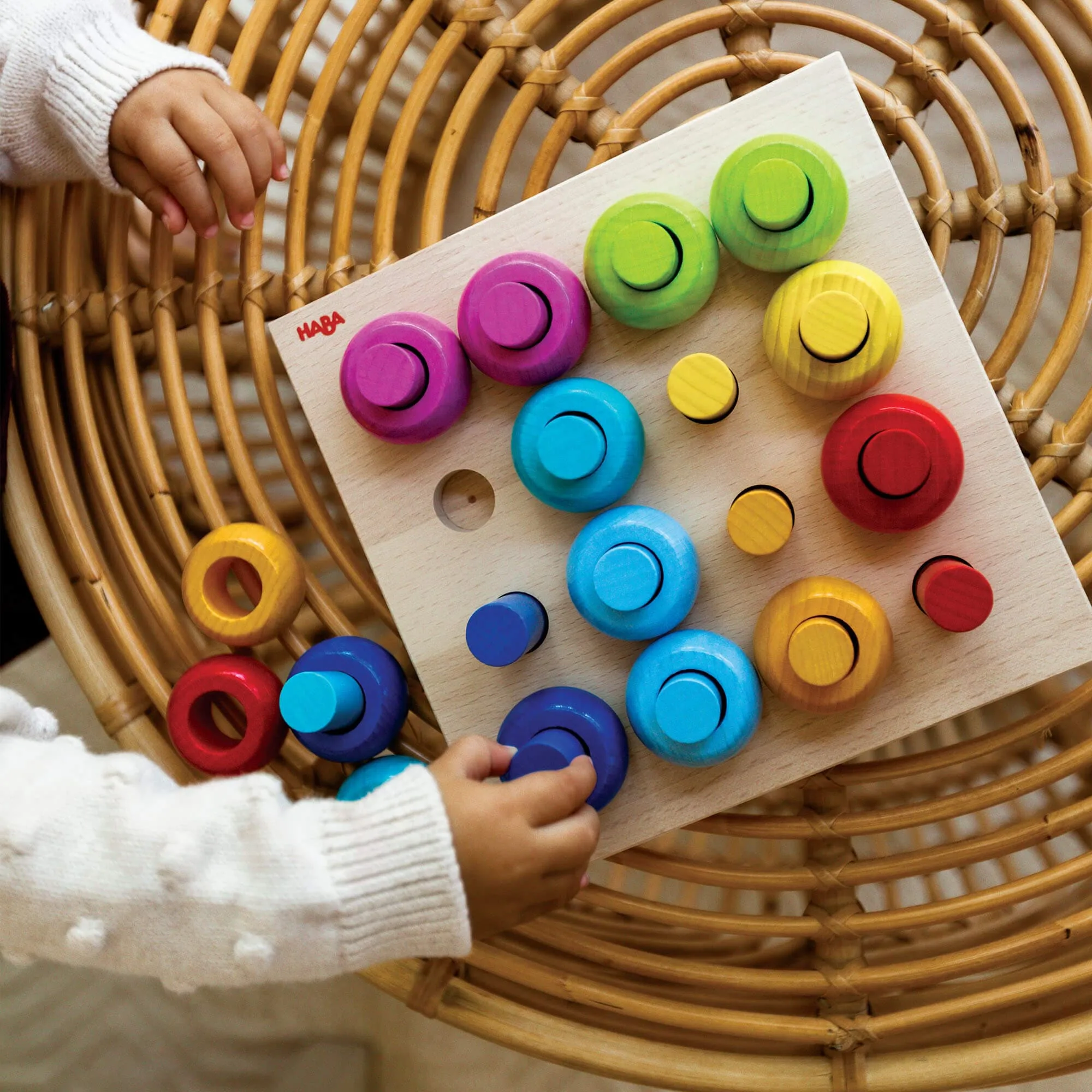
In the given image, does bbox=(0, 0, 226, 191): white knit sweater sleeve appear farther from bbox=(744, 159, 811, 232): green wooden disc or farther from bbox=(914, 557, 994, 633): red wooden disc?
bbox=(914, 557, 994, 633): red wooden disc

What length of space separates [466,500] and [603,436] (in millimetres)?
103

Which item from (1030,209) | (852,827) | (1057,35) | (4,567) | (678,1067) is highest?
(1057,35)

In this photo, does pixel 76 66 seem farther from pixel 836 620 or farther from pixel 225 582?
pixel 836 620

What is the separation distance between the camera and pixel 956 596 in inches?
16.3

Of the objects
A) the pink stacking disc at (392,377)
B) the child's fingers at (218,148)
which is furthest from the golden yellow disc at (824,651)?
the child's fingers at (218,148)

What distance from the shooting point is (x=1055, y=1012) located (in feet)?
1.59

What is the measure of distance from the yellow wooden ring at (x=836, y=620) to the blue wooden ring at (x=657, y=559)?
1.6 inches

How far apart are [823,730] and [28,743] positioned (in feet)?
1.30

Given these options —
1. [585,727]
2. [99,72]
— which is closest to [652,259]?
[585,727]

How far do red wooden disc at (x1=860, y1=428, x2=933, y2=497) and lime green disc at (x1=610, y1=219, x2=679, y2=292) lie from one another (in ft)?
0.40

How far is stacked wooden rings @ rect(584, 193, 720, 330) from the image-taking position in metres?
0.42

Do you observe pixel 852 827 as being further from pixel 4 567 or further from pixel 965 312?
pixel 4 567

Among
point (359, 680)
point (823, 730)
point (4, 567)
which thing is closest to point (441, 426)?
point (359, 680)

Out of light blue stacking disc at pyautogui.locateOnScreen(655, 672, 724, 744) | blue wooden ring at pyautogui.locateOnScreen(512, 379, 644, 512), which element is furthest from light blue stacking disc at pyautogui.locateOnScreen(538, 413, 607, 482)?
light blue stacking disc at pyautogui.locateOnScreen(655, 672, 724, 744)
